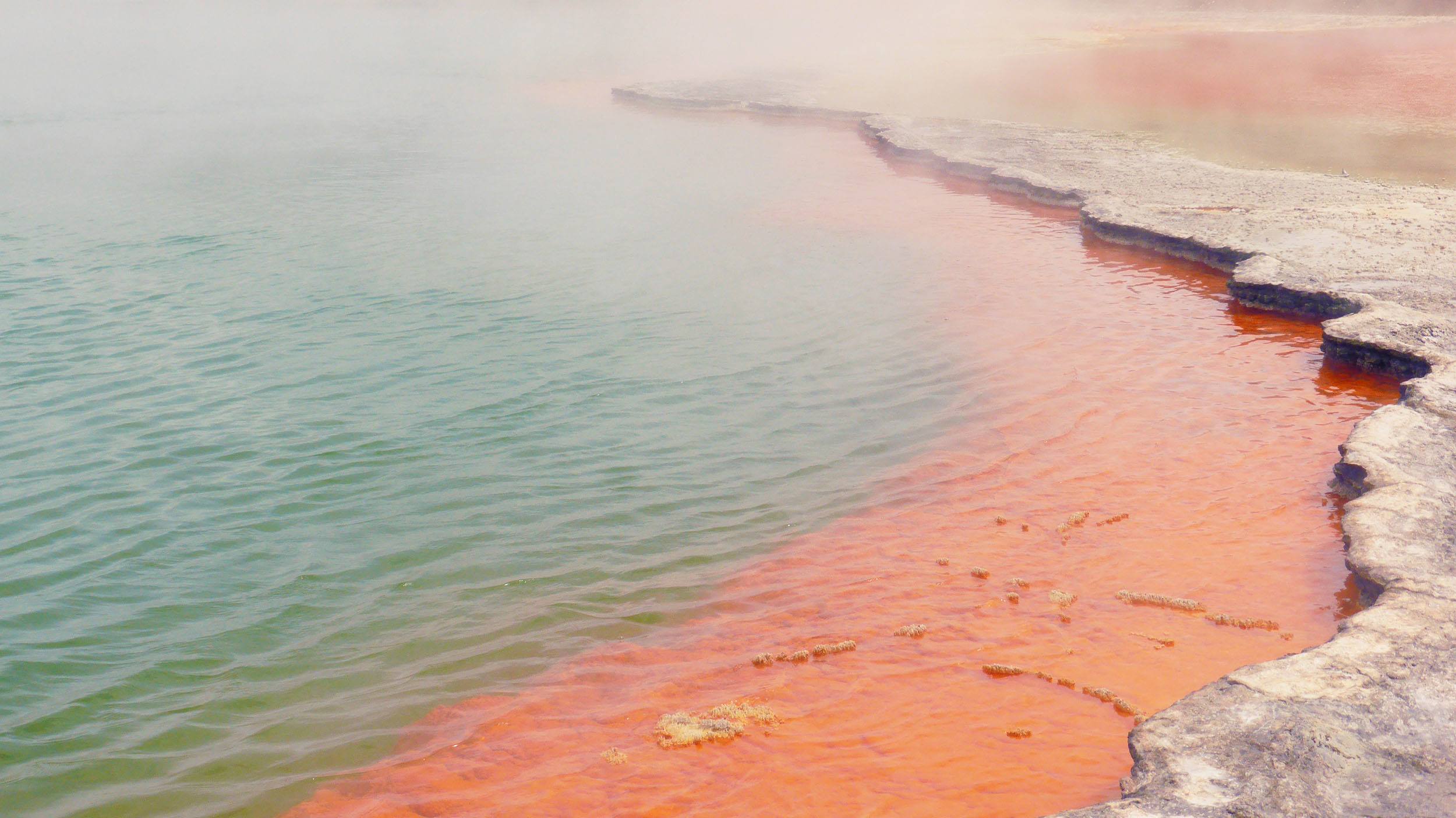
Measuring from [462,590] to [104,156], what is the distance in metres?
15.3

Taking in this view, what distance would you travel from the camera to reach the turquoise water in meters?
4.16

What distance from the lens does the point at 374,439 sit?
250 inches

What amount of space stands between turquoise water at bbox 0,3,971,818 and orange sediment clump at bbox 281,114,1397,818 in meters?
0.30

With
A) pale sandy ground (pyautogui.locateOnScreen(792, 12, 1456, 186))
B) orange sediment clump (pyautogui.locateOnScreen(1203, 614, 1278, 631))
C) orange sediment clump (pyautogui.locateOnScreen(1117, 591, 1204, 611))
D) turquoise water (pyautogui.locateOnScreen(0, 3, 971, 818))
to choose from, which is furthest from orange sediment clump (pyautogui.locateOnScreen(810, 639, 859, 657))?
pale sandy ground (pyautogui.locateOnScreen(792, 12, 1456, 186))

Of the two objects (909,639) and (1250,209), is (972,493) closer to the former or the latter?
(909,639)

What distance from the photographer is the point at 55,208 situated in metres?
12.3

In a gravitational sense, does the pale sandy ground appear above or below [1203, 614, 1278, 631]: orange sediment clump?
above

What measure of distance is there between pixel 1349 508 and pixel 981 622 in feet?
6.15

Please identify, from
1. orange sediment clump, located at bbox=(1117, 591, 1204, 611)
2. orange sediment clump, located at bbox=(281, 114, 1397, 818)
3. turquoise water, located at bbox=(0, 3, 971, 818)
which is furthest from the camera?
orange sediment clump, located at bbox=(1117, 591, 1204, 611)

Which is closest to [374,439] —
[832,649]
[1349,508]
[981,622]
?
[832,649]

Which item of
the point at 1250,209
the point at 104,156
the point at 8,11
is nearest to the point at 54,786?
the point at 1250,209

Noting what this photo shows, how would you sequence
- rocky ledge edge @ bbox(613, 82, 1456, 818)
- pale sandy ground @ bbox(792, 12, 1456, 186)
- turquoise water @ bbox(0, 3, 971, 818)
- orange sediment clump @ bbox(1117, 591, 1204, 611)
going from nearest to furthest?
rocky ledge edge @ bbox(613, 82, 1456, 818) < turquoise water @ bbox(0, 3, 971, 818) < orange sediment clump @ bbox(1117, 591, 1204, 611) < pale sandy ground @ bbox(792, 12, 1456, 186)

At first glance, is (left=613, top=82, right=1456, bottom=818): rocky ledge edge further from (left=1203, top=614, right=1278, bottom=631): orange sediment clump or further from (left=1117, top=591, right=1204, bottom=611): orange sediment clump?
(left=1117, top=591, right=1204, bottom=611): orange sediment clump

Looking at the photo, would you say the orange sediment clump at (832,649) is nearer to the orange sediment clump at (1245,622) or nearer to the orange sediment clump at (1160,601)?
the orange sediment clump at (1160,601)
